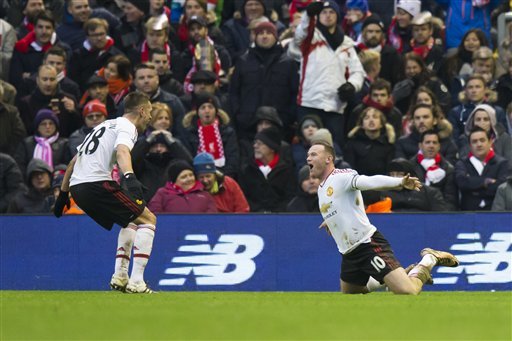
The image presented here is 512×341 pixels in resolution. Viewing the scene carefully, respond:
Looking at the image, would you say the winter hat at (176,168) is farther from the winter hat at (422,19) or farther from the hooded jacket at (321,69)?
the winter hat at (422,19)

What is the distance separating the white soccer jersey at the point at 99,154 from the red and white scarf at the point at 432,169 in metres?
5.21

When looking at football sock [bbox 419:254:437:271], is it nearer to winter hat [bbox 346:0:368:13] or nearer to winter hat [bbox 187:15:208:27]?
winter hat [bbox 187:15:208:27]

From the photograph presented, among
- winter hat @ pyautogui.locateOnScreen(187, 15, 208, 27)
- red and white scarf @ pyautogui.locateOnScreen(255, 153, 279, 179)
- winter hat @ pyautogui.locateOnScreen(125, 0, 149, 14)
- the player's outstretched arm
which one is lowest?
red and white scarf @ pyautogui.locateOnScreen(255, 153, 279, 179)

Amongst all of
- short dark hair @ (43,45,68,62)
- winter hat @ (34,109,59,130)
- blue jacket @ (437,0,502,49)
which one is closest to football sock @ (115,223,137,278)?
winter hat @ (34,109,59,130)

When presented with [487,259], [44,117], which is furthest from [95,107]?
[487,259]

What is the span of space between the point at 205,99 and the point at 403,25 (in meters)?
3.91

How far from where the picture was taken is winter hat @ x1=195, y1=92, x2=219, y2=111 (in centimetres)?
1905

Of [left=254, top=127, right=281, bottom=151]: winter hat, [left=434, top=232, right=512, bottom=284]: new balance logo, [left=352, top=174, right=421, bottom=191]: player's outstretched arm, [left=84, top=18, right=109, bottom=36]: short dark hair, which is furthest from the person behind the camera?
[left=84, top=18, right=109, bottom=36]: short dark hair

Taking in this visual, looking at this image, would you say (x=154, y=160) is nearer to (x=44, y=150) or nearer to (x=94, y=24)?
(x=44, y=150)

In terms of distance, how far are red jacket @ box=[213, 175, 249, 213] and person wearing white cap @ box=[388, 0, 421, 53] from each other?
4.42 meters

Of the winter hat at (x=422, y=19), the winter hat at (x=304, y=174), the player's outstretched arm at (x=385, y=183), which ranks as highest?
the player's outstretched arm at (x=385, y=183)

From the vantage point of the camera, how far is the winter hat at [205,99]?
19.0m

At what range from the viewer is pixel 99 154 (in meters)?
14.5

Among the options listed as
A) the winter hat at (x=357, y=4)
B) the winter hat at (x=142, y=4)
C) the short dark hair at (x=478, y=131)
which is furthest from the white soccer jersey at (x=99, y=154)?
the winter hat at (x=357, y=4)
